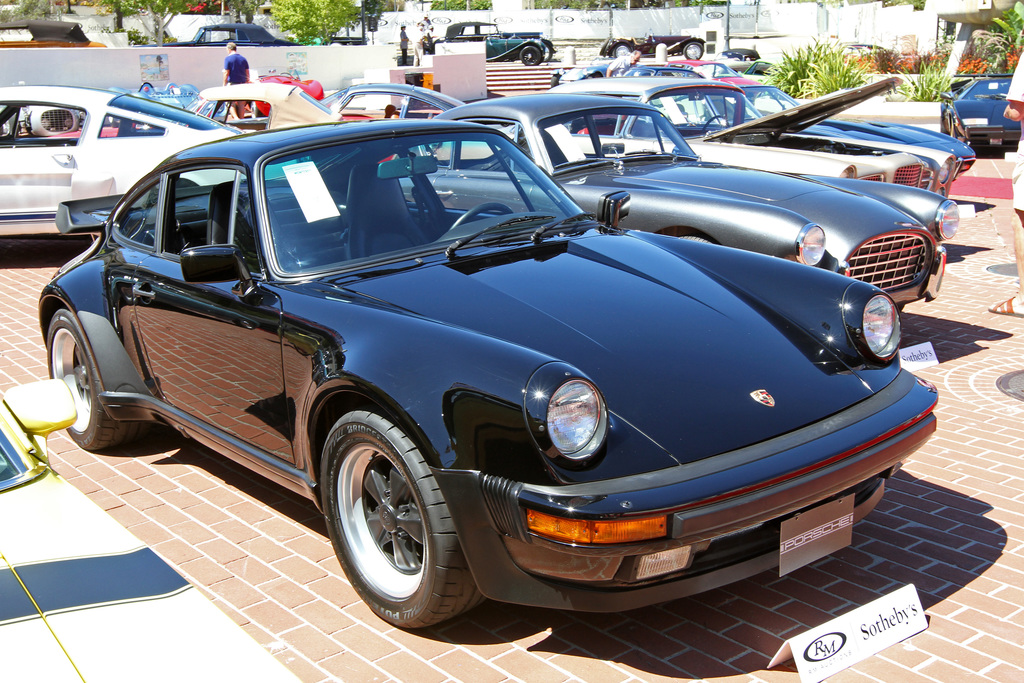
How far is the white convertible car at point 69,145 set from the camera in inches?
352

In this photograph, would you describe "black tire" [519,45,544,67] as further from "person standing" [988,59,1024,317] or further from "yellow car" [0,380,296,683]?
"yellow car" [0,380,296,683]

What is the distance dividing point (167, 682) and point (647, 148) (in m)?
6.10

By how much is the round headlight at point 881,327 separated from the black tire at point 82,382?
3.44 m

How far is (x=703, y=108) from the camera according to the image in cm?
920

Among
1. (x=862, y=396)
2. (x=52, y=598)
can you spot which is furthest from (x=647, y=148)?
(x=52, y=598)

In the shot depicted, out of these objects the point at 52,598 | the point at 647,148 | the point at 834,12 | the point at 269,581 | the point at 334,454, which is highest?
the point at 834,12

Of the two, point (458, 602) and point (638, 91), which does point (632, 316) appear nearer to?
point (458, 602)

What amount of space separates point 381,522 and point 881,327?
1.92 meters

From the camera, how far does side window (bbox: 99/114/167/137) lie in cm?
915

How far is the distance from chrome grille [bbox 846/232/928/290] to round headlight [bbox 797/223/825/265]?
0.25m

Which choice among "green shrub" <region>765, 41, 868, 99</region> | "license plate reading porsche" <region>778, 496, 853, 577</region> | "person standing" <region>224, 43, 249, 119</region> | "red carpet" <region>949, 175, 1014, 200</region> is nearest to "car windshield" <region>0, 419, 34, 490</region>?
"license plate reading porsche" <region>778, 496, 853, 577</region>

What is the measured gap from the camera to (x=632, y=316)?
10.8 feet

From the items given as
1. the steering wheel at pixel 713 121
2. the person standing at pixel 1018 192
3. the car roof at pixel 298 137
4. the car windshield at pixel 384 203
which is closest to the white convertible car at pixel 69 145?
the steering wheel at pixel 713 121

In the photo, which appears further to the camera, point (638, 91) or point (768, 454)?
point (638, 91)
